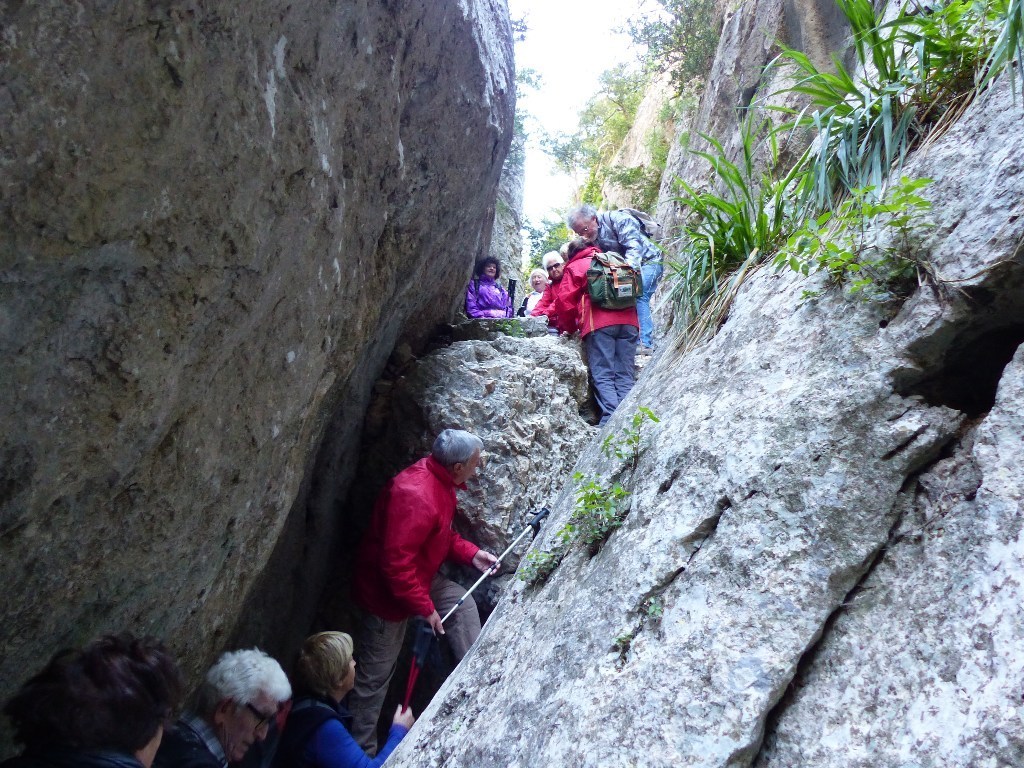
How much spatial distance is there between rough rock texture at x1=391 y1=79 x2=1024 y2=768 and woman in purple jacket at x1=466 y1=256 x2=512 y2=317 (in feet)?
15.6

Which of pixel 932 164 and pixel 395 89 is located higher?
pixel 395 89

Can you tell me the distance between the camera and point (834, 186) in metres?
3.98

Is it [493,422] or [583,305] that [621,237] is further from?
[493,422]

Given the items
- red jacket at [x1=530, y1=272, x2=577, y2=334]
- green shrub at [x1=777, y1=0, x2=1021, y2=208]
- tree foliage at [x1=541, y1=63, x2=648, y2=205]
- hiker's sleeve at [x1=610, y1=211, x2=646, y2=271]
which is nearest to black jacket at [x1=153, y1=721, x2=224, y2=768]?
green shrub at [x1=777, y1=0, x2=1021, y2=208]

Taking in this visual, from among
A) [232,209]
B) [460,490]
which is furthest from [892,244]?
[460,490]

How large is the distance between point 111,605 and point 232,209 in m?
1.75

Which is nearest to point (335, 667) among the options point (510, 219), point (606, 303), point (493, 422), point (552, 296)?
point (493, 422)

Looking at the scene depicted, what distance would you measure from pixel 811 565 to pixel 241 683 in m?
2.31

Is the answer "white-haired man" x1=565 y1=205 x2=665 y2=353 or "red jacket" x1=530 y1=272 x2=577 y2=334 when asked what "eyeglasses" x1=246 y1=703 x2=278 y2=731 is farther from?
"white-haired man" x1=565 y1=205 x2=665 y2=353

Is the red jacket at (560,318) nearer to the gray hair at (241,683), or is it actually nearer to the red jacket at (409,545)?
the red jacket at (409,545)

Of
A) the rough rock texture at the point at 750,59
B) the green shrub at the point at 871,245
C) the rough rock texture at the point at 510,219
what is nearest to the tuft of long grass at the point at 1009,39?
the green shrub at the point at 871,245

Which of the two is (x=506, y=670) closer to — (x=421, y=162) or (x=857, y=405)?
(x=857, y=405)

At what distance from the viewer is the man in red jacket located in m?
4.33

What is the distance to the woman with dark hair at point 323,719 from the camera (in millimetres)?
3125
